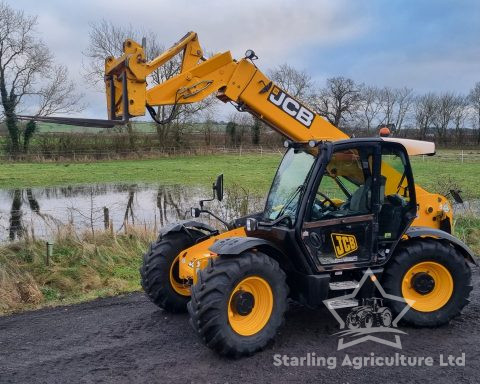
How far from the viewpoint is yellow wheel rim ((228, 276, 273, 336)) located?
4984mm

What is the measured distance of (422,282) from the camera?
5684 mm

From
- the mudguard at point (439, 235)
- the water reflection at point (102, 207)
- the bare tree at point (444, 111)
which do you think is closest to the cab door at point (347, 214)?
the mudguard at point (439, 235)

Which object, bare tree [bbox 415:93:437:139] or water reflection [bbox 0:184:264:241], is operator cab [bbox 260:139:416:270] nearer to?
water reflection [bbox 0:184:264:241]

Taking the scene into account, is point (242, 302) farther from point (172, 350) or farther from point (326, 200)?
point (326, 200)

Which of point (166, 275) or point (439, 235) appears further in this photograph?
point (166, 275)

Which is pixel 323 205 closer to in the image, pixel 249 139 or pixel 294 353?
pixel 294 353

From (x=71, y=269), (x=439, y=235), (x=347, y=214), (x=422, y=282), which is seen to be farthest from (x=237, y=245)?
(x=71, y=269)

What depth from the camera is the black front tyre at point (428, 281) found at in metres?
5.62

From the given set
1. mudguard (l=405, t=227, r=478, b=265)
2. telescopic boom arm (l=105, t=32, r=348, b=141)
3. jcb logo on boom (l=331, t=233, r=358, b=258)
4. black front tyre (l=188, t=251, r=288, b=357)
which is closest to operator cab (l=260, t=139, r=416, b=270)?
jcb logo on boom (l=331, t=233, r=358, b=258)

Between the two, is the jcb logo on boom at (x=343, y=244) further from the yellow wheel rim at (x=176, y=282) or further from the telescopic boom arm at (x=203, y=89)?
the yellow wheel rim at (x=176, y=282)

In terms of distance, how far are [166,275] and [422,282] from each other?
3.00 m

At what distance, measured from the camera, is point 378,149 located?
5645mm

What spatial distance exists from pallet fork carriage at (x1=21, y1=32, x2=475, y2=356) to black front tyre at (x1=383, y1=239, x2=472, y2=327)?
0.01m

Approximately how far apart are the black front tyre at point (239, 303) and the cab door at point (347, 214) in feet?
1.98
